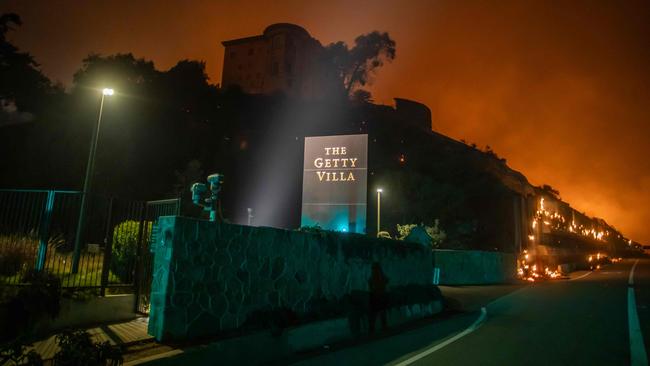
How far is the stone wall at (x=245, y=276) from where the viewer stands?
7012mm

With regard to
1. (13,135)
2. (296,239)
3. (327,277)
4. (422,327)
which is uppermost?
(13,135)

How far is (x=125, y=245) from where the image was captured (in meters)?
9.64

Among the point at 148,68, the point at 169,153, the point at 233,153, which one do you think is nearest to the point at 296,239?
the point at 169,153

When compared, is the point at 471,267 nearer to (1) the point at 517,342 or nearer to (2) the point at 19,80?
(1) the point at 517,342

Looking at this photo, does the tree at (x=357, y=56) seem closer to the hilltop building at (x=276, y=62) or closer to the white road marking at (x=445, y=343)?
the hilltop building at (x=276, y=62)

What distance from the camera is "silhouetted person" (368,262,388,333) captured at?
1096cm

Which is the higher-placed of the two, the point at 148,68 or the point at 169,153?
the point at 148,68

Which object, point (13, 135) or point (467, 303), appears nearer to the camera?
→ point (467, 303)

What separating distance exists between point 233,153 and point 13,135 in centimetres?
2170

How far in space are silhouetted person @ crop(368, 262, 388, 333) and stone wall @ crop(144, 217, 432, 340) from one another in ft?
0.97

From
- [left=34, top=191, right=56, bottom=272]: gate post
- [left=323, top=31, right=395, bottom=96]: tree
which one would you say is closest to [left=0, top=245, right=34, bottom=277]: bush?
[left=34, top=191, right=56, bottom=272]: gate post

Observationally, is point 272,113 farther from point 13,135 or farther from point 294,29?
point 13,135

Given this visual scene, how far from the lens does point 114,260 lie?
9.68m

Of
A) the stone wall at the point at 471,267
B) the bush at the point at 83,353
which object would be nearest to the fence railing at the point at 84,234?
the bush at the point at 83,353
